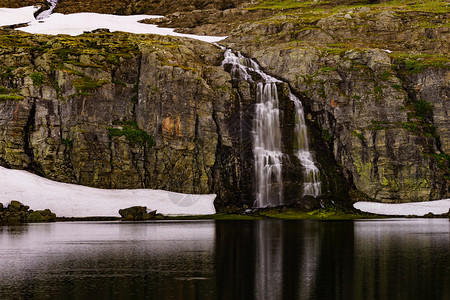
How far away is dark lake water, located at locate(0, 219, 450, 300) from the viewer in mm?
18359

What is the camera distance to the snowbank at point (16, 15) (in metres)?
135

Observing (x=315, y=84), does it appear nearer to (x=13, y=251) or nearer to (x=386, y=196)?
(x=386, y=196)

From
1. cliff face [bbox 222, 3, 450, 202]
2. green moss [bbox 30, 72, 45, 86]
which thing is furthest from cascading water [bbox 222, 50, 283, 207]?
green moss [bbox 30, 72, 45, 86]

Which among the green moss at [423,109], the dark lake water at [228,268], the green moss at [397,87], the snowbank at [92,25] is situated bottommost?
the dark lake water at [228,268]

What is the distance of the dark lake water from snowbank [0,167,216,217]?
32.0 m

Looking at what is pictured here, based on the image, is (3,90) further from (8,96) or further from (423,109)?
(423,109)

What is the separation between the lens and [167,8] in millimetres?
147250

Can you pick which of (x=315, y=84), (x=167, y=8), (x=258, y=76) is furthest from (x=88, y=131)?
(x=167, y=8)

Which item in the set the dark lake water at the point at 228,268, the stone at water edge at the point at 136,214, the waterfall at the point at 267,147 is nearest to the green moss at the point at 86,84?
the stone at water edge at the point at 136,214

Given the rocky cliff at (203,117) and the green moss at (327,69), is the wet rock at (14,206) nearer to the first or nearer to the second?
the rocky cliff at (203,117)

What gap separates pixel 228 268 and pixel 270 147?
57.9m

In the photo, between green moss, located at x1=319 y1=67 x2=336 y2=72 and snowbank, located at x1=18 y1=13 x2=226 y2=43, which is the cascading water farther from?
snowbank, located at x1=18 y1=13 x2=226 y2=43

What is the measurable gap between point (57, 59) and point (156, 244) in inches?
2486

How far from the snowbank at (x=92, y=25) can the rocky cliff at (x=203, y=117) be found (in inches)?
1013
